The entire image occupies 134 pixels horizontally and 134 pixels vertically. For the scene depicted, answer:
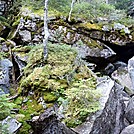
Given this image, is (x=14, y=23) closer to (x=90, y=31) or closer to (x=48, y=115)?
(x=90, y=31)

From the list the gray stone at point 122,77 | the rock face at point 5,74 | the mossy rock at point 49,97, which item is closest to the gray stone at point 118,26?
the gray stone at point 122,77

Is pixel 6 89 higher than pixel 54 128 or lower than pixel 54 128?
lower

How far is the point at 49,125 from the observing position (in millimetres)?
5195

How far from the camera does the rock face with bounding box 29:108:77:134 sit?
5.09 metres

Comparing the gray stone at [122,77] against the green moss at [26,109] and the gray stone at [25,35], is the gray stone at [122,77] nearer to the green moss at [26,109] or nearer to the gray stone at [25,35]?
the gray stone at [25,35]

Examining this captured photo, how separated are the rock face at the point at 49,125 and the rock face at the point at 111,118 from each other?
84 cm

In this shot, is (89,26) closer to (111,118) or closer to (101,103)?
(111,118)

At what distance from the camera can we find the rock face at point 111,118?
594cm

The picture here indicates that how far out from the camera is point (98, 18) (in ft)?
46.1

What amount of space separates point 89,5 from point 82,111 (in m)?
10.5

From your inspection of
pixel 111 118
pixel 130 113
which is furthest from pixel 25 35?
pixel 111 118

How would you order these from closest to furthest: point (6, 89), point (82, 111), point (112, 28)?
1. point (82, 111)
2. point (6, 89)
3. point (112, 28)

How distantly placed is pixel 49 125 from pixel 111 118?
2.49 meters

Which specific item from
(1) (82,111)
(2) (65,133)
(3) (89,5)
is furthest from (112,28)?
(2) (65,133)
